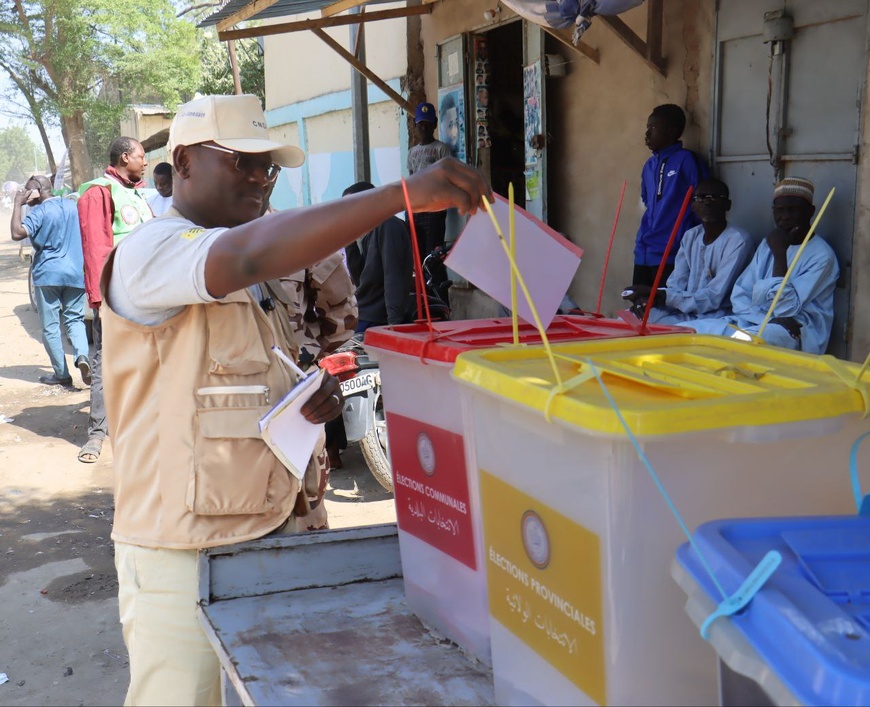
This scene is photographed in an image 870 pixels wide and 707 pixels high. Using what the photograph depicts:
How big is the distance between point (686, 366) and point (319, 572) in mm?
920

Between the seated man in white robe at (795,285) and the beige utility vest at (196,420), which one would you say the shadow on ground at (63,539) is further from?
the seated man in white robe at (795,285)

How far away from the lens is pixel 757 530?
1057mm

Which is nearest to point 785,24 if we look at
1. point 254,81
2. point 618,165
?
point 618,165

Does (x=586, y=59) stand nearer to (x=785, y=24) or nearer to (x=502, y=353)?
(x=785, y=24)

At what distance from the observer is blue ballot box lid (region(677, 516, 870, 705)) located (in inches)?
32.7

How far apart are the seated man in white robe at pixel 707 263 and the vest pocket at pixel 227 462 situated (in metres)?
3.48

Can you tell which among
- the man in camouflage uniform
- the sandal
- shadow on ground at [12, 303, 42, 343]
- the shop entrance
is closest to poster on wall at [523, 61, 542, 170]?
the shop entrance

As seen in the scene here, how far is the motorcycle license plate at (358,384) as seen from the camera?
513 cm

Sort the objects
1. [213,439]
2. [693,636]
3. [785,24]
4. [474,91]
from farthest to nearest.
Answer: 1. [474,91]
2. [785,24]
3. [213,439]
4. [693,636]

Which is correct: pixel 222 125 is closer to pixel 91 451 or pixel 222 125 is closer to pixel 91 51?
pixel 91 451

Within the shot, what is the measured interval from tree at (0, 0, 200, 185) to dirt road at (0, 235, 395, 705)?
14228 mm

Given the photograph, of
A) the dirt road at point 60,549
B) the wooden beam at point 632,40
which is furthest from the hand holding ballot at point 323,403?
the wooden beam at point 632,40

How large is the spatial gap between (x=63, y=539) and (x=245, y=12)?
3912 mm

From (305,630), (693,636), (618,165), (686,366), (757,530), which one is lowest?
(305,630)
